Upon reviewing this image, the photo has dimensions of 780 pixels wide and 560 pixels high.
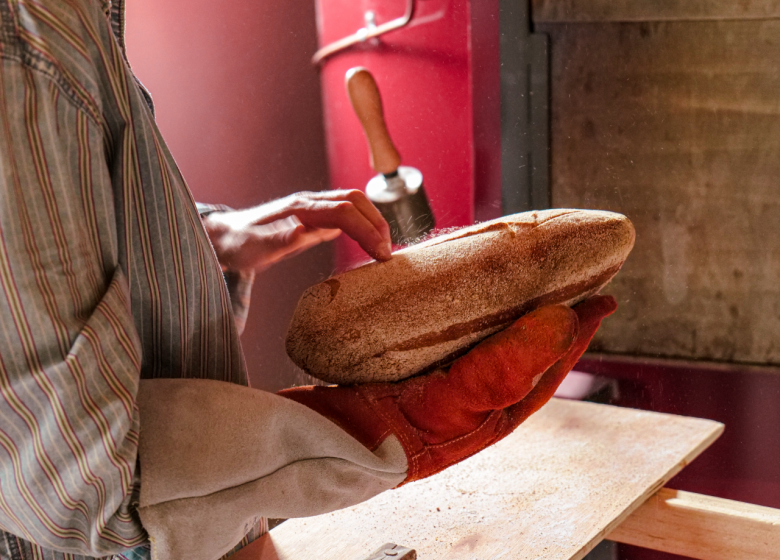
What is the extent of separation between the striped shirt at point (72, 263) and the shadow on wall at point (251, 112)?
0.73 ft

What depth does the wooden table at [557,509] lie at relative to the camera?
62 cm

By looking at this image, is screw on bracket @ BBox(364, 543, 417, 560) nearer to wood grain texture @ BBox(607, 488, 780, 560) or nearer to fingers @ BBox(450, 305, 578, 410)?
fingers @ BBox(450, 305, 578, 410)

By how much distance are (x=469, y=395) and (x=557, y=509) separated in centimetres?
24

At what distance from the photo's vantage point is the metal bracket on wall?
0.73m

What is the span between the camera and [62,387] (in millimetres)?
356

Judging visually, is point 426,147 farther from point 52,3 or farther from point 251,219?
point 52,3

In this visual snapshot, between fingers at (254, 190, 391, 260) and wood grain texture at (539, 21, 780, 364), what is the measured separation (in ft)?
0.82

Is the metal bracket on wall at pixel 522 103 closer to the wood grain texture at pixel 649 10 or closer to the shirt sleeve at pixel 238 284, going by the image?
the wood grain texture at pixel 649 10

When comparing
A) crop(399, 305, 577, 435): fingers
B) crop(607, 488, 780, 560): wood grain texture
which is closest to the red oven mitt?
crop(399, 305, 577, 435): fingers

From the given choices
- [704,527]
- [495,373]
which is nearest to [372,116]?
[495,373]

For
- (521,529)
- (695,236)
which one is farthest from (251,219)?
(695,236)

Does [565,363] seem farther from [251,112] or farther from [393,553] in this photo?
Result: [251,112]

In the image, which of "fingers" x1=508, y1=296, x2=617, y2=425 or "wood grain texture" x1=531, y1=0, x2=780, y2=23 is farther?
"wood grain texture" x1=531, y1=0, x2=780, y2=23

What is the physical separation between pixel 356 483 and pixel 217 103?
0.40 metres
